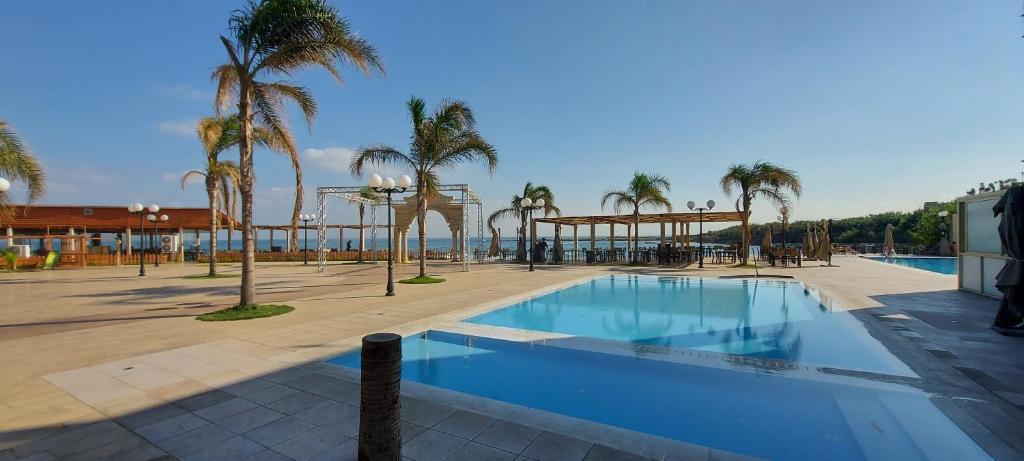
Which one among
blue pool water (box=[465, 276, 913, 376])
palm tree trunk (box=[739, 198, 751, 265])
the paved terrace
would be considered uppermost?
palm tree trunk (box=[739, 198, 751, 265])

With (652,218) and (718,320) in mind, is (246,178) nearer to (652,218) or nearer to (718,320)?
(718,320)

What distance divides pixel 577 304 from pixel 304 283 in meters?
9.48

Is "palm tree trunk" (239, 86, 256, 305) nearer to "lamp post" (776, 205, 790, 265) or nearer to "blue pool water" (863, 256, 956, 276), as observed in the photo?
"lamp post" (776, 205, 790, 265)

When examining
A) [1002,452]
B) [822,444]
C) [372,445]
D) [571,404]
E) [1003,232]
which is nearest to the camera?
[372,445]

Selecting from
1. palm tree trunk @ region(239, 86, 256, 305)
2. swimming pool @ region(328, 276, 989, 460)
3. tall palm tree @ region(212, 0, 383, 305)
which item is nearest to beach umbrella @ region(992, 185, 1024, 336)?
swimming pool @ region(328, 276, 989, 460)

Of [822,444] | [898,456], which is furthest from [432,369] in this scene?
[898,456]

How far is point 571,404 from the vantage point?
4.20 m

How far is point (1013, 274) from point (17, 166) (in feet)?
77.9

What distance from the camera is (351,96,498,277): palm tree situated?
13.8m

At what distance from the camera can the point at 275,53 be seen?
8.18 metres

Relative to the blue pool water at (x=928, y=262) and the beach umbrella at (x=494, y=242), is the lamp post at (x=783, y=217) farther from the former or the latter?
the beach umbrella at (x=494, y=242)

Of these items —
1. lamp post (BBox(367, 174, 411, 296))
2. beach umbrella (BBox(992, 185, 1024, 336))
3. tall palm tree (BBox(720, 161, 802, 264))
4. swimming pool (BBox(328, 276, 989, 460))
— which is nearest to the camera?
Answer: swimming pool (BBox(328, 276, 989, 460))

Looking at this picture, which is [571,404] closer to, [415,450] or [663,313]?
[415,450]

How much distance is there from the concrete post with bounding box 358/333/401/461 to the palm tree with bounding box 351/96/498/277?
1152 centimetres
